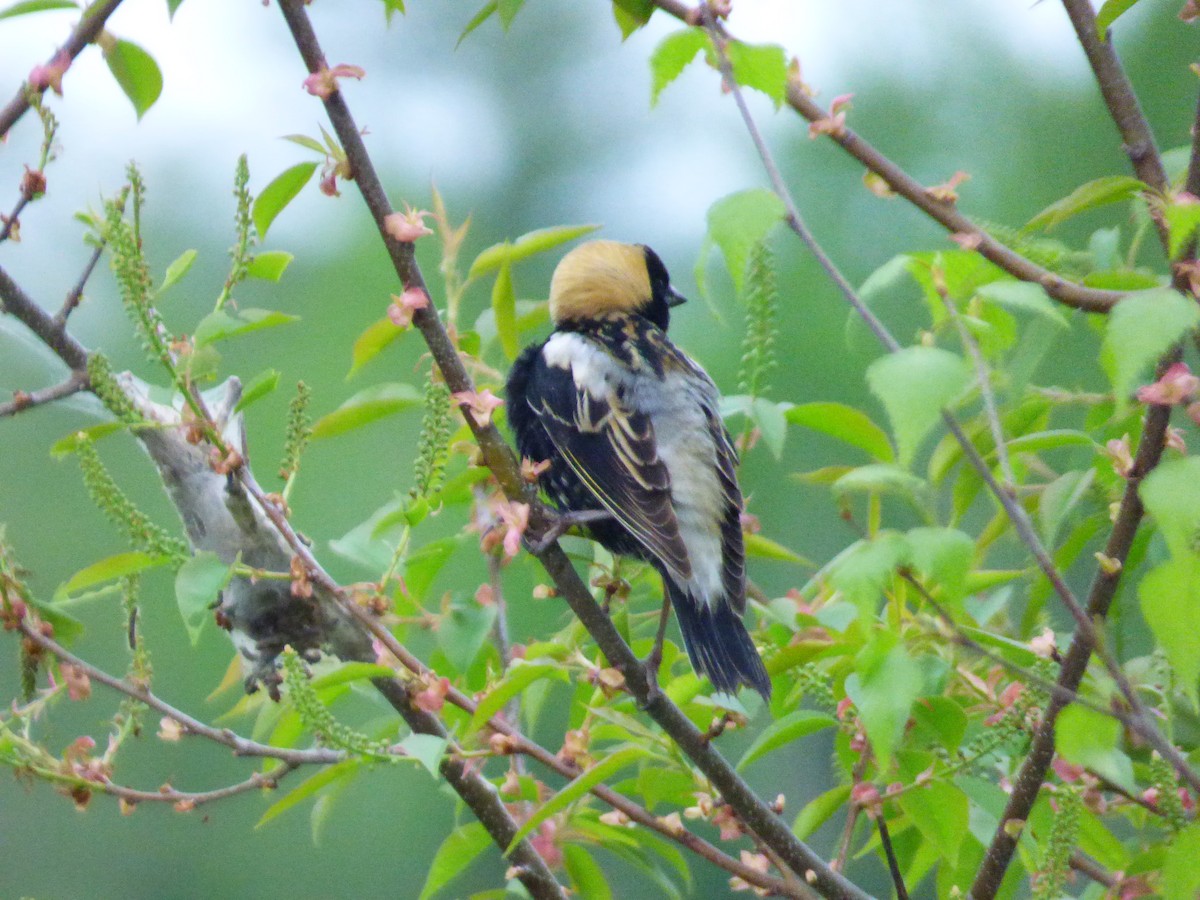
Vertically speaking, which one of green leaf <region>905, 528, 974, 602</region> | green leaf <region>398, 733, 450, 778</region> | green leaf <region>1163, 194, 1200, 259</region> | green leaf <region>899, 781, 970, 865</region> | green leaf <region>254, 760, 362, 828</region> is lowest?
green leaf <region>899, 781, 970, 865</region>

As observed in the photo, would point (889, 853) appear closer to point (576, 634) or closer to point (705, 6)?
point (576, 634)

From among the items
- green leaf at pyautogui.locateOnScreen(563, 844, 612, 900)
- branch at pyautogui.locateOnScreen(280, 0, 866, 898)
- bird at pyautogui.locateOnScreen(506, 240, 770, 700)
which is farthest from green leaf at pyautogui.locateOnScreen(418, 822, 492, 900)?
bird at pyautogui.locateOnScreen(506, 240, 770, 700)

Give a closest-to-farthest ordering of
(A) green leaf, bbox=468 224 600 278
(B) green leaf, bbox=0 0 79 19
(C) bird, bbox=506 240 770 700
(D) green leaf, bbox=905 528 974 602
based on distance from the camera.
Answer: (D) green leaf, bbox=905 528 974 602, (B) green leaf, bbox=0 0 79 19, (A) green leaf, bbox=468 224 600 278, (C) bird, bbox=506 240 770 700

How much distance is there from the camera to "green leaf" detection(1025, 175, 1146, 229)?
804 mm

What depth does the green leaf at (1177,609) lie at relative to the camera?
2.00 ft

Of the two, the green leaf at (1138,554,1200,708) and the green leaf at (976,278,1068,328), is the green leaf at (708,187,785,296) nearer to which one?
A: the green leaf at (976,278,1068,328)

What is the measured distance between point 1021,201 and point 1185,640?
7691mm

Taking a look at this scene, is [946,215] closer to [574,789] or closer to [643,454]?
[574,789]

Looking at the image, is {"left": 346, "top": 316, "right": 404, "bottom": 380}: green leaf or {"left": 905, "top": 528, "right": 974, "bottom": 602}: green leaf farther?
{"left": 346, "top": 316, "right": 404, "bottom": 380}: green leaf

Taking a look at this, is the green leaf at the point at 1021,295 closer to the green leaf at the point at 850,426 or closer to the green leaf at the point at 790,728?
the green leaf at the point at 850,426

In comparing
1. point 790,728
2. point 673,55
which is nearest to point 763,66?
point 673,55

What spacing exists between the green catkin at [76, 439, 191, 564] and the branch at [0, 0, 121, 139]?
0.28 metres

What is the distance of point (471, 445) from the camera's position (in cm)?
123

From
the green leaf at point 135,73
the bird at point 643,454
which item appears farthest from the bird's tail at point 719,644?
the green leaf at point 135,73
